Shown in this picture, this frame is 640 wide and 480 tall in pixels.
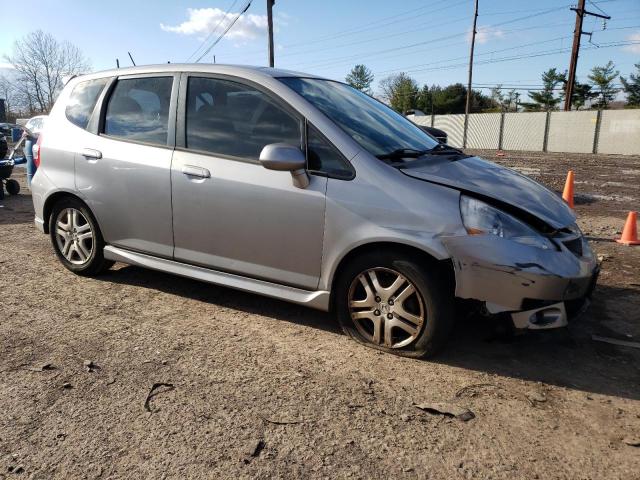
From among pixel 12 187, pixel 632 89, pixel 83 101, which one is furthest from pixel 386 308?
pixel 632 89

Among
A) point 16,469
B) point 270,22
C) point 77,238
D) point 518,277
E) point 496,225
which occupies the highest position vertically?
point 270,22

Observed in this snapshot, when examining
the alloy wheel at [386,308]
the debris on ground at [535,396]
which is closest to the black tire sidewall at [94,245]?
the alloy wheel at [386,308]

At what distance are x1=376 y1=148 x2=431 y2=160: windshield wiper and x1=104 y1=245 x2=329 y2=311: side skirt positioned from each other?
0.98m

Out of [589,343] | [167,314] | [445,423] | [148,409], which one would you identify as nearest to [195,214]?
[167,314]

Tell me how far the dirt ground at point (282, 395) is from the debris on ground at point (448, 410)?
1.5 inches

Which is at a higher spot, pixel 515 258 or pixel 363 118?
pixel 363 118

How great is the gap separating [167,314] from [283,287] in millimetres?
1038

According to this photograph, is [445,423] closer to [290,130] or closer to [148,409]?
[148,409]

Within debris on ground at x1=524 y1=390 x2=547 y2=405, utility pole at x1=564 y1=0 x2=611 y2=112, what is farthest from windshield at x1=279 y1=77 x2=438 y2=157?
utility pole at x1=564 y1=0 x2=611 y2=112

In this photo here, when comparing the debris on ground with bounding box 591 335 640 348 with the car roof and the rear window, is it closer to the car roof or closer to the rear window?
the car roof

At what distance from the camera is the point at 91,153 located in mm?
4293

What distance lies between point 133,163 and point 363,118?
6.05ft

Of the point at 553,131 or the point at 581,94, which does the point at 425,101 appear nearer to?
the point at 581,94

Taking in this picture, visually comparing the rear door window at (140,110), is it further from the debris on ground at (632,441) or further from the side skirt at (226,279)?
the debris on ground at (632,441)
